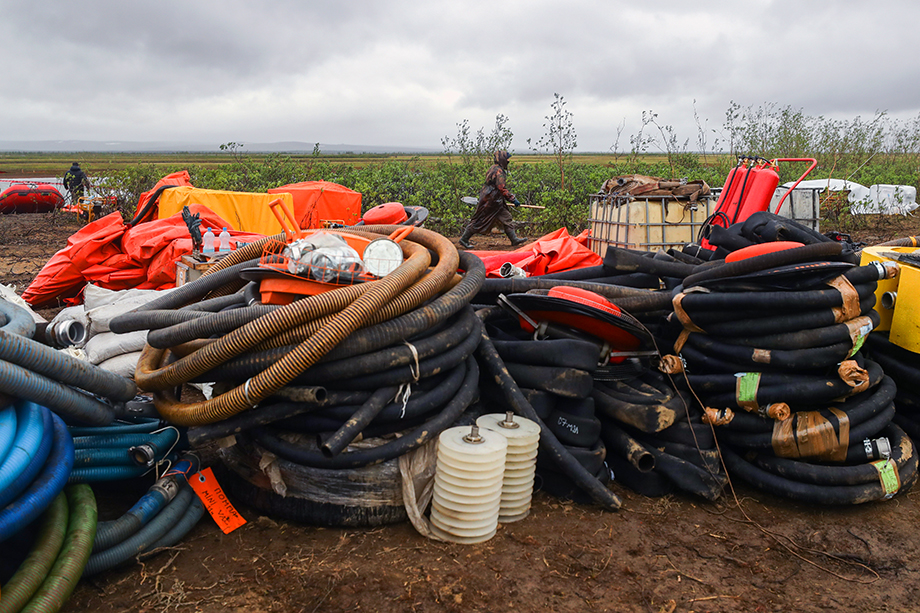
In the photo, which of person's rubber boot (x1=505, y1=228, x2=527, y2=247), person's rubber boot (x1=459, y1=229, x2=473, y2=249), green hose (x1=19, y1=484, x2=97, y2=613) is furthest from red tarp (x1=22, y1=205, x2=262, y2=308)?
person's rubber boot (x1=505, y1=228, x2=527, y2=247)

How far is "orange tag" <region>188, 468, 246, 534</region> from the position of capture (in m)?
2.73

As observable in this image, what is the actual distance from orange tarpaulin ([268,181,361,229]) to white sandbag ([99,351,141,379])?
19.9ft

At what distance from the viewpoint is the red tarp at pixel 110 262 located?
6207mm

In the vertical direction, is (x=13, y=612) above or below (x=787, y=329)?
below

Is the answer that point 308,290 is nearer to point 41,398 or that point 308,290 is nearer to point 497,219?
point 41,398

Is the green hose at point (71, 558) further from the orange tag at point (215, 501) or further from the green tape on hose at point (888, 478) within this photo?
the green tape on hose at point (888, 478)

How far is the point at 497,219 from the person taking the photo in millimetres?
12367

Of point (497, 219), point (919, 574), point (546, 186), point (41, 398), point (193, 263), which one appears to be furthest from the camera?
point (546, 186)

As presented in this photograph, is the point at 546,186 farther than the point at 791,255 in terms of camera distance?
Yes

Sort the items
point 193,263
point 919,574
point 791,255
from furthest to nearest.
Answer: point 193,263 < point 791,255 < point 919,574

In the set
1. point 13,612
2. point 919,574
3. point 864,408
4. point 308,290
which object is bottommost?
point 919,574

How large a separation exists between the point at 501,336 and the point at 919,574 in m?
2.18

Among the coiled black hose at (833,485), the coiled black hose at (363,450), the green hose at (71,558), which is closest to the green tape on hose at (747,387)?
the coiled black hose at (833,485)

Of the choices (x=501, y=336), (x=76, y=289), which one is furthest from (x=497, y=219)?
(x=501, y=336)
